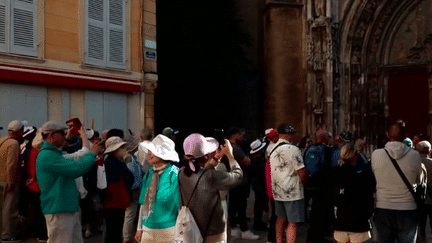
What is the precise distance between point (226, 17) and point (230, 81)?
2282 mm

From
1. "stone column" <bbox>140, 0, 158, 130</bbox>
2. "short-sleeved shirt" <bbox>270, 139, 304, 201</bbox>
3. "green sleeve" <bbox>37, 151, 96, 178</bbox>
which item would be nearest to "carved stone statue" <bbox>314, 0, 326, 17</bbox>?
"stone column" <bbox>140, 0, 158, 130</bbox>

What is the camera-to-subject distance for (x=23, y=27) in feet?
42.7

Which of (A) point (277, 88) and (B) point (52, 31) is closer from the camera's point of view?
(B) point (52, 31)

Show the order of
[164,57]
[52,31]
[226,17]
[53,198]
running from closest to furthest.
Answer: [53,198] < [52,31] < [164,57] < [226,17]

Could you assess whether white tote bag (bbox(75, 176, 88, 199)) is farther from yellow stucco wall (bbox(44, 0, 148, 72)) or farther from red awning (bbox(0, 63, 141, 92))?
yellow stucco wall (bbox(44, 0, 148, 72))

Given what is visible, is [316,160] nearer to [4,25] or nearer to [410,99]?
[4,25]

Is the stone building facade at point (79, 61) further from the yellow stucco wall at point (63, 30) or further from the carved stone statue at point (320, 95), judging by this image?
the carved stone statue at point (320, 95)

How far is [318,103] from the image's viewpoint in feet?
70.4

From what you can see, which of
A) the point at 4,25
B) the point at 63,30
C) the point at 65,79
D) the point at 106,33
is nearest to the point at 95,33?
the point at 106,33

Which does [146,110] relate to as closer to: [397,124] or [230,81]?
[230,81]

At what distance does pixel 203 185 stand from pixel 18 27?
29.0 ft

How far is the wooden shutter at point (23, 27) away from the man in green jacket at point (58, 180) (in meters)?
7.00

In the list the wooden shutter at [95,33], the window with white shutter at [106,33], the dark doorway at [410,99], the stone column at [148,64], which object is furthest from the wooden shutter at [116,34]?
the dark doorway at [410,99]

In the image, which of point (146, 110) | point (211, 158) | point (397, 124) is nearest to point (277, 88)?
point (146, 110)
